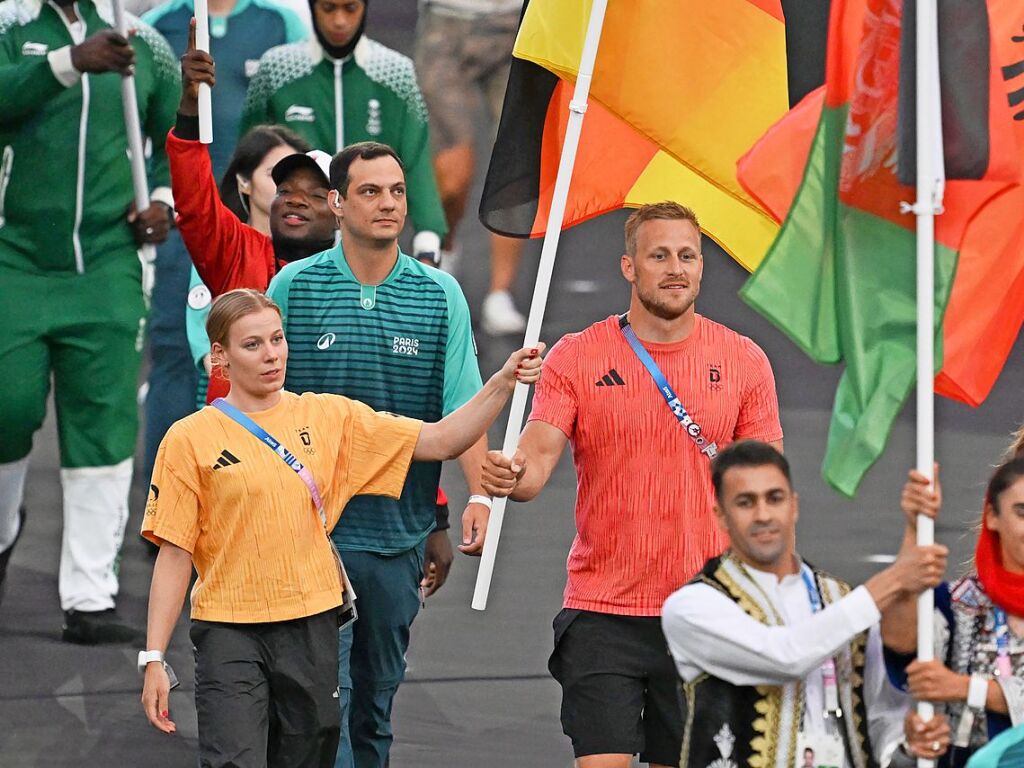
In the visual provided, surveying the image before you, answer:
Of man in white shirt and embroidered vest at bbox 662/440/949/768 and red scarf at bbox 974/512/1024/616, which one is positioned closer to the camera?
man in white shirt and embroidered vest at bbox 662/440/949/768

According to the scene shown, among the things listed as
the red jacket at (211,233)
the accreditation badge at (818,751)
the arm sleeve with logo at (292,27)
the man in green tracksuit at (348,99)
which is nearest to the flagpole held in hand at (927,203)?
the accreditation badge at (818,751)

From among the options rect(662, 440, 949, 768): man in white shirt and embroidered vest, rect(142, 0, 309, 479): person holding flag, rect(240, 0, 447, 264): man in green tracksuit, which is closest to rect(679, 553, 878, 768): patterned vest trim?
rect(662, 440, 949, 768): man in white shirt and embroidered vest

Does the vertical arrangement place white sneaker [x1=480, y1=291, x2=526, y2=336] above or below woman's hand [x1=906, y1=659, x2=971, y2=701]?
above

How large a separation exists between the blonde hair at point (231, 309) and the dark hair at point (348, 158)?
33.0 inches

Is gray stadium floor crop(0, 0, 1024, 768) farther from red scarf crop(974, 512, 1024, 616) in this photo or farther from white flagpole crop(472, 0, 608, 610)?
red scarf crop(974, 512, 1024, 616)

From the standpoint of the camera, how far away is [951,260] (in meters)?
6.81

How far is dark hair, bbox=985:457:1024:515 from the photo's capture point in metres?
6.12

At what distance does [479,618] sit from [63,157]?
9.31 feet

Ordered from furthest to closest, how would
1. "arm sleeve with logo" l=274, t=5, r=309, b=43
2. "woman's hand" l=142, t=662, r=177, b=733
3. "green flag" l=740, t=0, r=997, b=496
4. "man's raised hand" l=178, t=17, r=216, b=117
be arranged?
"arm sleeve with logo" l=274, t=5, r=309, b=43 < "man's raised hand" l=178, t=17, r=216, b=117 < "woman's hand" l=142, t=662, r=177, b=733 < "green flag" l=740, t=0, r=997, b=496

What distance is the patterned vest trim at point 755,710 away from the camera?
235 inches

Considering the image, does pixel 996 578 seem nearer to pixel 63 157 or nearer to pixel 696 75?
pixel 696 75

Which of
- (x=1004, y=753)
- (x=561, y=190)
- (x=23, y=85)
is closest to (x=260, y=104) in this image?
(x=23, y=85)

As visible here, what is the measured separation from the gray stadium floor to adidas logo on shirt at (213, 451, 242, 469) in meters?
2.32

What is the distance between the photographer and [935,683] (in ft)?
19.5
